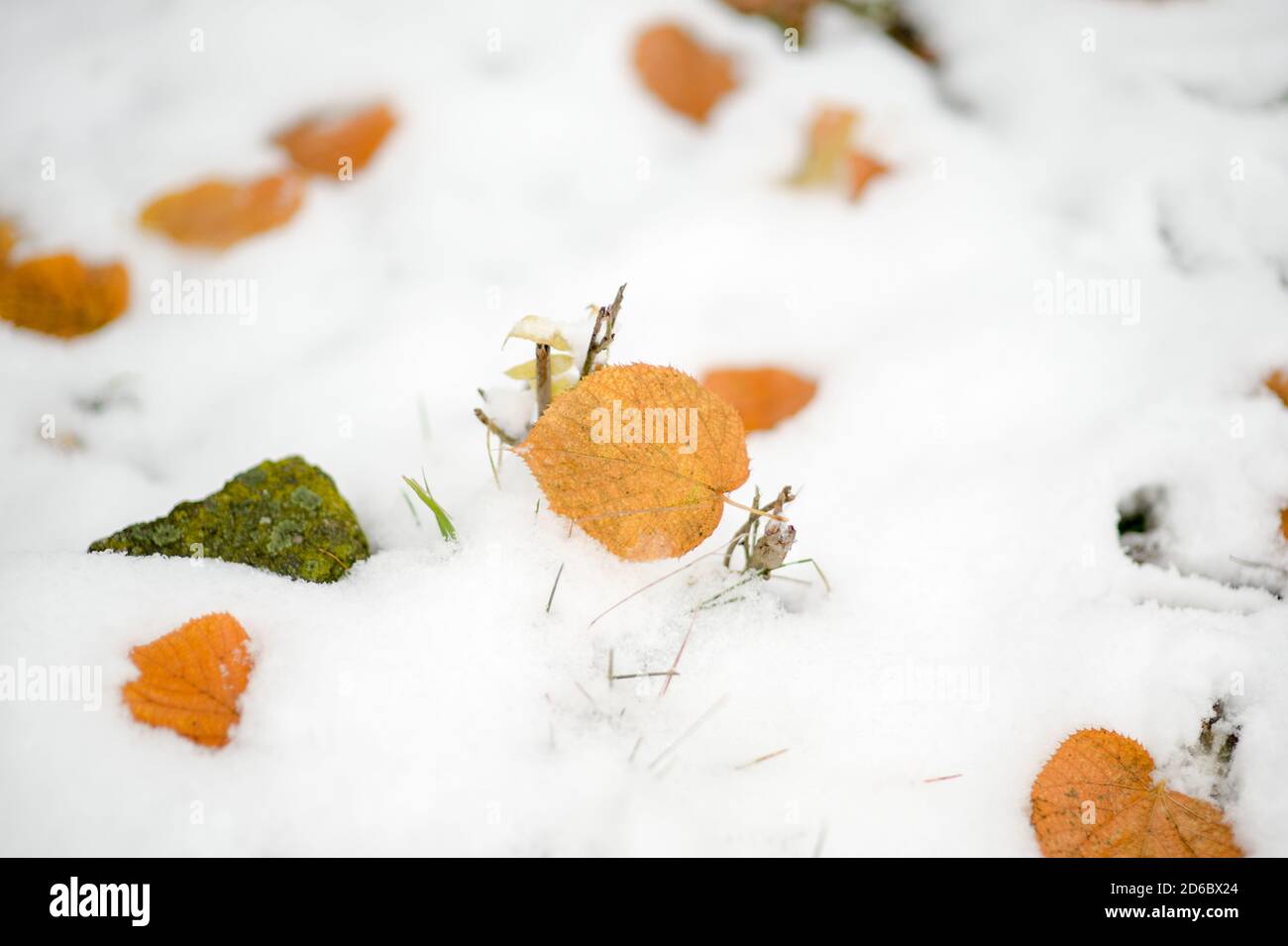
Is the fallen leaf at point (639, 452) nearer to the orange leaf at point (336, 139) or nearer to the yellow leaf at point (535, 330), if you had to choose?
the yellow leaf at point (535, 330)

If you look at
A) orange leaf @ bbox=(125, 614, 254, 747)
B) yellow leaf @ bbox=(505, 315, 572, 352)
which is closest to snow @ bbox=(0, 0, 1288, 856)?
orange leaf @ bbox=(125, 614, 254, 747)

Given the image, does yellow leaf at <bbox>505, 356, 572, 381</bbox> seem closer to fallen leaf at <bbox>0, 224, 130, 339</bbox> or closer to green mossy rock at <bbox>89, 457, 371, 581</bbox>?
green mossy rock at <bbox>89, 457, 371, 581</bbox>

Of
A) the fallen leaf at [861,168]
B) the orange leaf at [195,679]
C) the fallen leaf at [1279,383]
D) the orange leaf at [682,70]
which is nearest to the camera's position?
the orange leaf at [195,679]

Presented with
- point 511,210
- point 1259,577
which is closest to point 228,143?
point 511,210

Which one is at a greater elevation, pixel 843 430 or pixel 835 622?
pixel 843 430

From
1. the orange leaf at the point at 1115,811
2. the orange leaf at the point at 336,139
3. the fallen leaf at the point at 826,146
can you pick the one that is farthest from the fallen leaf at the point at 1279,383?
the orange leaf at the point at 336,139
